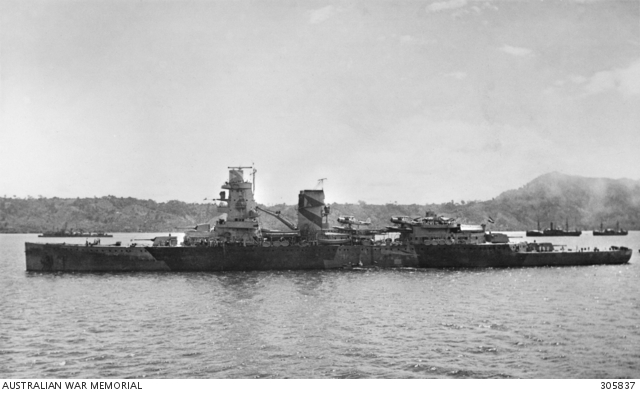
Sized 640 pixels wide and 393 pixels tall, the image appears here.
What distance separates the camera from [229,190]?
53469mm

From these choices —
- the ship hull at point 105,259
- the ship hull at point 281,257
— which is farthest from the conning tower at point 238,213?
the ship hull at point 105,259

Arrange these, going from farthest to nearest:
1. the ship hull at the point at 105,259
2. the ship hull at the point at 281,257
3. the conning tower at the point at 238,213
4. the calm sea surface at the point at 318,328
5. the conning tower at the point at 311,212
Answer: the conning tower at the point at 311,212
the conning tower at the point at 238,213
the ship hull at the point at 281,257
the ship hull at the point at 105,259
the calm sea surface at the point at 318,328

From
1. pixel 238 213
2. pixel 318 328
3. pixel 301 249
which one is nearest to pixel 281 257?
pixel 301 249

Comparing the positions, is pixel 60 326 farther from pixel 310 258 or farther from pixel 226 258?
pixel 310 258

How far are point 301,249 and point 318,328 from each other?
944 inches

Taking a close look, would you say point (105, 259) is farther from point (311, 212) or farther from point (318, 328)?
point (318, 328)

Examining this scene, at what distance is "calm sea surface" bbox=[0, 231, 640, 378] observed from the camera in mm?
21016

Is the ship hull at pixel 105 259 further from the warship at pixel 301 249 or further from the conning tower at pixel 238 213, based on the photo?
the conning tower at pixel 238 213

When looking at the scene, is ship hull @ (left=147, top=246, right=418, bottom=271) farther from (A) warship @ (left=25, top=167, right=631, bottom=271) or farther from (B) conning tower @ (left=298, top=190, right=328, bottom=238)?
(B) conning tower @ (left=298, top=190, right=328, bottom=238)

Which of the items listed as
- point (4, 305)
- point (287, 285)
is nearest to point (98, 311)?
point (4, 305)

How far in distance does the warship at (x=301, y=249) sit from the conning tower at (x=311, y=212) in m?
0.10

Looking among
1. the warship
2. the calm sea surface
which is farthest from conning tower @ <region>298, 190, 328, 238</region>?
the calm sea surface

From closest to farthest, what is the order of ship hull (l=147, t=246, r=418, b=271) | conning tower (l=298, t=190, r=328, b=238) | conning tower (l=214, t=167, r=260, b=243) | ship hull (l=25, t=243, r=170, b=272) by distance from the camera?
ship hull (l=25, t=243, r=170, b=272) → ship hull (l=147, t=246, r=418, b=271) → conning tower (l=214, t=167, r=260, b=243) → conning tower (l=298, t=190, r=328, b=238)

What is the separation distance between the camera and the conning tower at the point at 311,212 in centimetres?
5431
